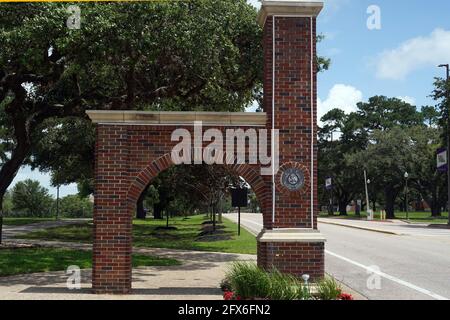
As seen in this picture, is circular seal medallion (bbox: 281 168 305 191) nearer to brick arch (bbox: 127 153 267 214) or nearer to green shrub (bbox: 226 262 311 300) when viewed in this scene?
brick arch (bbox: 127 153 267 214)

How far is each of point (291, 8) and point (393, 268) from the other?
26.8 ft

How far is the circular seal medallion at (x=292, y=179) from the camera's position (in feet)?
35.3

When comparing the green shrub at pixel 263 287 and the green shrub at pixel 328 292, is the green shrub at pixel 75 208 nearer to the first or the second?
the green shrub at pixel 263 287

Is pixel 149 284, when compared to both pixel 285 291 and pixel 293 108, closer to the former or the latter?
pixel 285 291

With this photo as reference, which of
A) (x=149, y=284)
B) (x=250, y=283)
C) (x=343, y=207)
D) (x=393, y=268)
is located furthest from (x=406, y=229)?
(x=343, y=207)

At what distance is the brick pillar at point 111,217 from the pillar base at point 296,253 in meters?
2.74

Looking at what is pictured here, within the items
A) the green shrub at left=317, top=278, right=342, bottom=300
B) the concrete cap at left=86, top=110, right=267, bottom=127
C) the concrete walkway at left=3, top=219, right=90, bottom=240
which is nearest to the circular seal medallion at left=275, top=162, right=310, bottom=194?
the concrete cap at left=86, top=110, right=267, bottom=127

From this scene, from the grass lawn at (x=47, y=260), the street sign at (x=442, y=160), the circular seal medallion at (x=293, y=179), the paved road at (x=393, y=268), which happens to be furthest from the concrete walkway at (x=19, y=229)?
the street sign at (x=442, y=160)

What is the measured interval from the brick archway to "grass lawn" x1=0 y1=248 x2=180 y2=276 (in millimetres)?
4738

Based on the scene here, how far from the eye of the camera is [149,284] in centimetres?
1203

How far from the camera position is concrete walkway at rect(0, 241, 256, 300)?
10148mm

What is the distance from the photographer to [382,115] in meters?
86.8

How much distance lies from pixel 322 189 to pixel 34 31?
86788 millimetres
